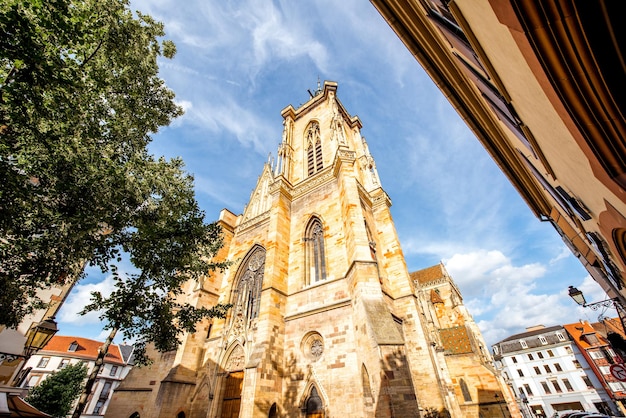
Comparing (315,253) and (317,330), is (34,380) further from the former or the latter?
(317,330)

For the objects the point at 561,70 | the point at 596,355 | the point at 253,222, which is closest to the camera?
the point at 561,70

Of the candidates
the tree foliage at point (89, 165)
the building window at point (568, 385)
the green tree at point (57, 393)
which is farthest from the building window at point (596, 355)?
the green tree at point (57, 393)

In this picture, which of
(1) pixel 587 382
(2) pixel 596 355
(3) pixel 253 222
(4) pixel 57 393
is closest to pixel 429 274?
(2) pixel 596 355

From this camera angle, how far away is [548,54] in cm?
144

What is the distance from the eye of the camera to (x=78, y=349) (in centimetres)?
3052

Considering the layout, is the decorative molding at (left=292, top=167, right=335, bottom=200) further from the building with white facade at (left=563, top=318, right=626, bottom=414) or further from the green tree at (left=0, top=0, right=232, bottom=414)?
the building with white facade at (left=563, top=318, right=626, bottom=414)

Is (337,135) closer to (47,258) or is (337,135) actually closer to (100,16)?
(100,16)

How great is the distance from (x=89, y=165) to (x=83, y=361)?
32181 millimetres

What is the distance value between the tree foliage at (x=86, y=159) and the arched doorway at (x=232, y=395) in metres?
4.46

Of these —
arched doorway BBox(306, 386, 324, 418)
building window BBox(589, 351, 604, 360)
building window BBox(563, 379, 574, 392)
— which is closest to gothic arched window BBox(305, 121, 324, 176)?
arched doorway BBox(306, 386, 324, 418)

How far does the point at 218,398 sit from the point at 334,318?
6.07m

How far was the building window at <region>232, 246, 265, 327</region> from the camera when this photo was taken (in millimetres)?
12438

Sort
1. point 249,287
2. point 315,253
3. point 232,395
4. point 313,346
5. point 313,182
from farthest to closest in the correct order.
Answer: point 313,182
point 249,287
point 315,253
point 232,395
point 313,346

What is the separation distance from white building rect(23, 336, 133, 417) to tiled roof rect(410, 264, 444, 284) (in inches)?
1493
